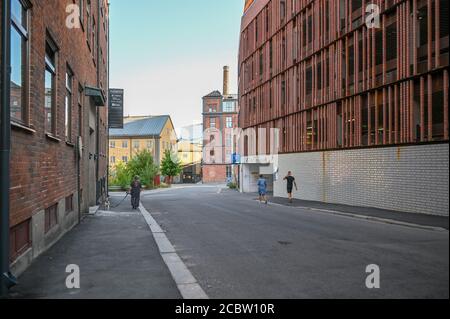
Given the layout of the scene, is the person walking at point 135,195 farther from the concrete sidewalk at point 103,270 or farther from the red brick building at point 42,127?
the concrete sidewalk at point 103,270

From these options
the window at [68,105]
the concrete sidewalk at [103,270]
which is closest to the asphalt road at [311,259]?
the concrete sidewalk at [103,270]

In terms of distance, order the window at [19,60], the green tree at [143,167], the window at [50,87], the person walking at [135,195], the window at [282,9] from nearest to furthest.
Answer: the window at [19,60] → the window at [50,87] → the person walking at [135,195] → the window at [282,9] → the green tree at [143,167]

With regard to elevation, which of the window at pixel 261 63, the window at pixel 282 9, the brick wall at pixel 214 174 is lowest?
the brick wall at pixel 214 174

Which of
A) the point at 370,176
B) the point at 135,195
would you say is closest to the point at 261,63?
the point at 370,176

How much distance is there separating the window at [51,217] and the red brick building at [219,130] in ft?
251

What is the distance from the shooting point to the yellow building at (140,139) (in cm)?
8175

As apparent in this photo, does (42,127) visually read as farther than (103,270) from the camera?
Yes

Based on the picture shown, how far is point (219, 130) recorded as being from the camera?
87.7 metres

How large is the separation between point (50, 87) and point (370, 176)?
1392 centimetres

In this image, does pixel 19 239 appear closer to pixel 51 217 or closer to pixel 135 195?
pixel 51 217
